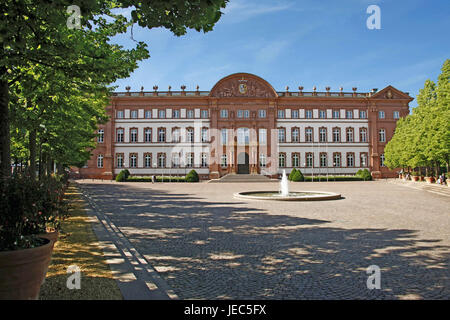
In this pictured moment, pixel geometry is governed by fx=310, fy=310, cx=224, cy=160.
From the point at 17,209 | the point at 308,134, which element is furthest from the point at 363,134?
the point at 17,209

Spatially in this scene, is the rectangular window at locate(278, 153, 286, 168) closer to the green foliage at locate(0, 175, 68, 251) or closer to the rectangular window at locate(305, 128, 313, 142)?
the rectangular window at locate(305, 128, 313, 142)

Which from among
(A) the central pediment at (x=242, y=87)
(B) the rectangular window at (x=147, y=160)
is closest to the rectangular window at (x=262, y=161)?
(A) the central pediment at (x=242, y=87)

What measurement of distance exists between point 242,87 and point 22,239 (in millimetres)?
46942

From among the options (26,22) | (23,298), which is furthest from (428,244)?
(26,22)

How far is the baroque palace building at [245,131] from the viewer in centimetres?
4872

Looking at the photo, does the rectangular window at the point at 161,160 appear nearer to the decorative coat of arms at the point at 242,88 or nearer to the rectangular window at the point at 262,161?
the decorative coat of arms at the point at 242,88

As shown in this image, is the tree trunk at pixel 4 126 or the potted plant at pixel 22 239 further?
the tree trunk at pixel 4 126

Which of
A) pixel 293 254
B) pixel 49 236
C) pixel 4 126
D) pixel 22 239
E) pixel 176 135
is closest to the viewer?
pixel 22 239

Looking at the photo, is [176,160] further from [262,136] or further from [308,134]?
[308,134]

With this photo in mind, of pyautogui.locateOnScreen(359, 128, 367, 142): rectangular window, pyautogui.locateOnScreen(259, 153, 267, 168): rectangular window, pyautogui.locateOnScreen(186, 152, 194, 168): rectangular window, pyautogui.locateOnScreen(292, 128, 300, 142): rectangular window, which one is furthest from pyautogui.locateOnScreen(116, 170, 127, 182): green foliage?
pyautogui.locateOnScreen(359, 128, 367, 142): rectangular window

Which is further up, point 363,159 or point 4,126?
point 363,159

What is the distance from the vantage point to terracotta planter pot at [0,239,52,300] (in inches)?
123

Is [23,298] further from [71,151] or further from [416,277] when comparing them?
[71,151]

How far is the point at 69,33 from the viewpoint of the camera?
19.8 ft
